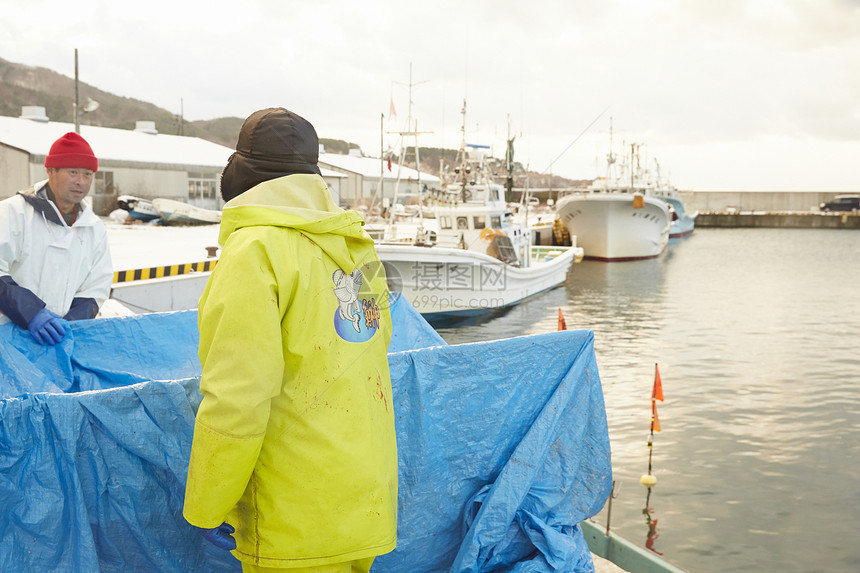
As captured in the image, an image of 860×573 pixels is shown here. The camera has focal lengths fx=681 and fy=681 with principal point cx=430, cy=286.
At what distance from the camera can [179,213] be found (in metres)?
34.1

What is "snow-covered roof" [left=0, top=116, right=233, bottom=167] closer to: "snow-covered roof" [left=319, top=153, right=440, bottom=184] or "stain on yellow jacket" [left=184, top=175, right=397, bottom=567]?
"snow-covered roof" [left=319, top=153, right=440, bottom=184]

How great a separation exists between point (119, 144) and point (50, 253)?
40621 mm

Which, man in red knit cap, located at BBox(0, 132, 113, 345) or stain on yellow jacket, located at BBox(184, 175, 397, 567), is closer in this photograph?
stain on yellow jacket, located at BBox(184, 175, 397, 567)

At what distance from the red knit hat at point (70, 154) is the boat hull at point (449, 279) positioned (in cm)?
1188

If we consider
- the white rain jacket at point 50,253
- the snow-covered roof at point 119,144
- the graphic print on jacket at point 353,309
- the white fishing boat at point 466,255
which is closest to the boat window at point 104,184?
the snow-covered roof at point 119,144

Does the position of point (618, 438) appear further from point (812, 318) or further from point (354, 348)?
point (812, 318)

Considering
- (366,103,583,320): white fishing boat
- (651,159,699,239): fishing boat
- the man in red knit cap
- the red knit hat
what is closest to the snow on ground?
(366,103,583,320): white fishing boat

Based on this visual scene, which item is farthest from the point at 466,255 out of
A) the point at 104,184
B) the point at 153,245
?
the point at 104,184

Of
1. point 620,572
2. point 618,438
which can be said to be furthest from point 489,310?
point 620,572

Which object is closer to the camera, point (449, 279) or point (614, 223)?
point (449, 279)

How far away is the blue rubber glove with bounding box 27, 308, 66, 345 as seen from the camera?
3.82 meters

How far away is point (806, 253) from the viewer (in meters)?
40.8

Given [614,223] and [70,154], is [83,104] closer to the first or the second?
[614,223]

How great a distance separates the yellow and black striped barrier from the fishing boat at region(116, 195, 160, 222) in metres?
24.2
